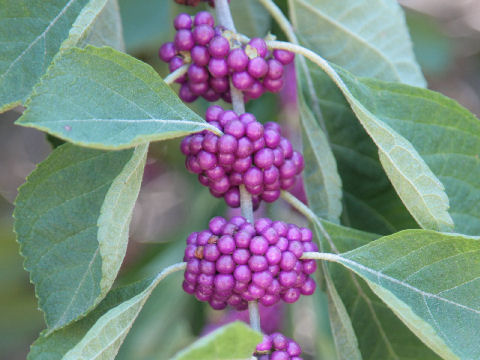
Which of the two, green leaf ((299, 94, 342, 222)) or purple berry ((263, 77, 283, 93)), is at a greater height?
purple berry ((263, 77, 283, 93))

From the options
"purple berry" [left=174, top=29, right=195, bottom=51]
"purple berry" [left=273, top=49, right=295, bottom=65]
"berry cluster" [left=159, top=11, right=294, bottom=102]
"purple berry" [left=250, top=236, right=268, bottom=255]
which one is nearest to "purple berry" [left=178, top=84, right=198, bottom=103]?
"berry cluster" [left=159, top=11, right=294, bottom=102]

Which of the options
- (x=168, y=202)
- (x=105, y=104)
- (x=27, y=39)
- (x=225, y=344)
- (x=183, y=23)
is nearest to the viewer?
(x=225, y=344)

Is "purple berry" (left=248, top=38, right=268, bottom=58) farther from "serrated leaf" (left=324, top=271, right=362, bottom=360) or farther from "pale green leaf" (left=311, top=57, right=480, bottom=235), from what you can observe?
"serrated leaf" (left=324, top=271, right=362, bottom=360)

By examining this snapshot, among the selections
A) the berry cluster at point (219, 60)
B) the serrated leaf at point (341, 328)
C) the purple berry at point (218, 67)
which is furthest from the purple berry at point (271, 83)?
the serrated leaf at point (341, 328)

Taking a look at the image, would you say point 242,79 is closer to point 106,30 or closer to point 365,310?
point 106,30

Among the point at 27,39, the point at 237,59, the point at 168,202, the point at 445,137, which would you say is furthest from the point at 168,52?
the point at 168,202

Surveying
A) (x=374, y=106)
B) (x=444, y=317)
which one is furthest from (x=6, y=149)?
(x=444, y=317)
